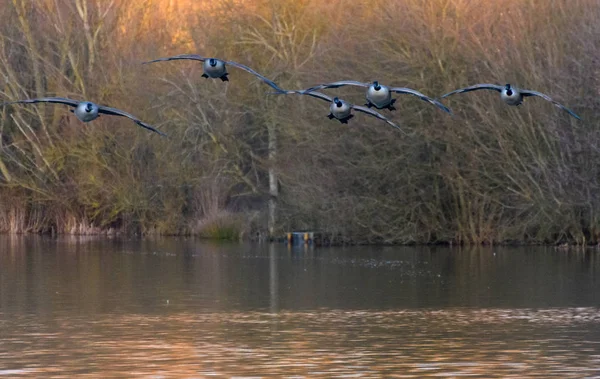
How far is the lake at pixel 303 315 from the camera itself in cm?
1650

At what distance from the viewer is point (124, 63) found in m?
51.5

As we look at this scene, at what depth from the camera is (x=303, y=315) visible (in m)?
22.5

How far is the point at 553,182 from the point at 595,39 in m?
4.77

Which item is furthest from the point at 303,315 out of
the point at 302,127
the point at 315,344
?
the point at 302,127

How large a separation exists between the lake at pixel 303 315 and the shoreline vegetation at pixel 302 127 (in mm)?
2859

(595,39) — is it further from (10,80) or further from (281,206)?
(10,80)

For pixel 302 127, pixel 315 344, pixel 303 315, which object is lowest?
pixel 315 344

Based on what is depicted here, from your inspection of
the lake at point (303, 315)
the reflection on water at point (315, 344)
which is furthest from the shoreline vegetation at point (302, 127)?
the reflection on water at point (315, 344)

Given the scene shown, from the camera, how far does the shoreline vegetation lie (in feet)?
126

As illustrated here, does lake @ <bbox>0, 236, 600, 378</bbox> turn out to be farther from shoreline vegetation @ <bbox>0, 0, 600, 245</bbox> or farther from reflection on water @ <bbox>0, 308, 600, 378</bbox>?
shoreline vegetation @ <bbox>0, 0, 600, 245</bbox>

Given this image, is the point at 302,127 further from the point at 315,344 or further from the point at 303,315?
the point at 315,344

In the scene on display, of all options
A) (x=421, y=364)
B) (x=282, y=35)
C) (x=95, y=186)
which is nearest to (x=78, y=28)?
(x=95, y=186)

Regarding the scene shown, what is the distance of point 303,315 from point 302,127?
67.7 feet

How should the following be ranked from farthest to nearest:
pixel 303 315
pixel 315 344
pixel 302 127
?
pixel 302 127 → pixel 303 315 → pixel 315 344
